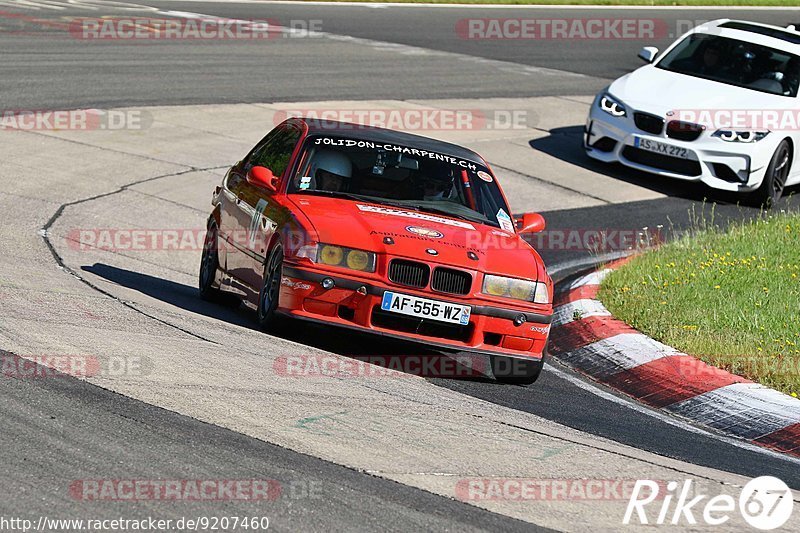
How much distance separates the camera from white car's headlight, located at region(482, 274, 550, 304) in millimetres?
8117

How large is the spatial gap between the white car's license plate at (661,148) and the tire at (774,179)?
953 millimetres

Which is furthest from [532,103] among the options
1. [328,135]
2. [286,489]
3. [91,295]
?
[286,489]

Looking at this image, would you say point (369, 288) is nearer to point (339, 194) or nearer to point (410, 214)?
point (410, 214)

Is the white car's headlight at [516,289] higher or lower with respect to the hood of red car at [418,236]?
lower

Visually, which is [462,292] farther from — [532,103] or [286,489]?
[532,103]

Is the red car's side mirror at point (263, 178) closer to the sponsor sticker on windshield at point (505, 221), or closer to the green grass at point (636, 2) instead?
the sponsor sticker on windshield at point (505, 221)

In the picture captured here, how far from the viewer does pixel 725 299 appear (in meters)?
10.1

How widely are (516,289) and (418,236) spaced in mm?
677

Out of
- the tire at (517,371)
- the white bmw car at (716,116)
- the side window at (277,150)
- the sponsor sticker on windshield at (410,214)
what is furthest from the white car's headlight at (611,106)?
the tire at (517,371)

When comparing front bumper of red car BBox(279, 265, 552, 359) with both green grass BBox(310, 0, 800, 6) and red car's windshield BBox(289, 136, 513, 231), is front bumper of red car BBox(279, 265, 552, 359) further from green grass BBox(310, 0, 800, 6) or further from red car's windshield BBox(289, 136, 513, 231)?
green grass BBox(310, 0, 800, 6)

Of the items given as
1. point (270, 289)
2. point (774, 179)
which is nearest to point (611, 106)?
point (774, 179)

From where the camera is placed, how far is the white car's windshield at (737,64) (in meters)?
16.8

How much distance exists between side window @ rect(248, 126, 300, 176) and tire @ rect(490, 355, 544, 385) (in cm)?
214

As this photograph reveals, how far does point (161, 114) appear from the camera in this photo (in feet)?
56.7
